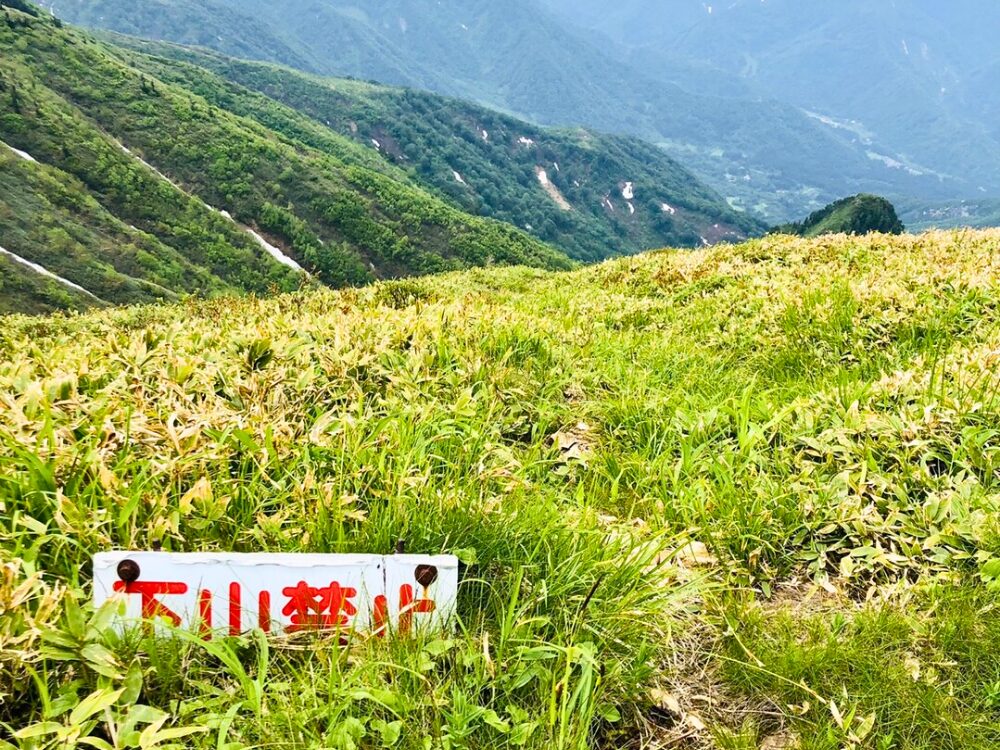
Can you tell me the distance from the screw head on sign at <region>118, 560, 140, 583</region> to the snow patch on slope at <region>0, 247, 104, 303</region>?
12344cm

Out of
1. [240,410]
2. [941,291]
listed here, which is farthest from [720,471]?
[941,291]

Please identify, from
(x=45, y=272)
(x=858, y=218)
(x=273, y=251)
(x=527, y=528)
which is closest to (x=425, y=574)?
(x=527, y=528)

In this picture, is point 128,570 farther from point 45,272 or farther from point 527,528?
point 45,272

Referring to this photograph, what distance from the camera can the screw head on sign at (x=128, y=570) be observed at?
2.30 m

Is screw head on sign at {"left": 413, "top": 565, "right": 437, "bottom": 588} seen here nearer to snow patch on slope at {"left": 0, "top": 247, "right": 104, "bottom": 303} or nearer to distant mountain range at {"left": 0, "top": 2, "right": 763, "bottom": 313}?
distant mountain range at {"left": 0, "top": 2, "right": 763, "bottom": 313}

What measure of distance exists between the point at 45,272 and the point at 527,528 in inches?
5077

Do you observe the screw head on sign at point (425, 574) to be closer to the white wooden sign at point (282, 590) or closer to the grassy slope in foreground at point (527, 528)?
the white wooden sign at point (282, 590)

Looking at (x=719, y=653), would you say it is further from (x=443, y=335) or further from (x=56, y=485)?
Answer: (x=443, y=335)

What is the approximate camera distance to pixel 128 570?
2.30 metres

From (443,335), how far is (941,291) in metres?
6.02

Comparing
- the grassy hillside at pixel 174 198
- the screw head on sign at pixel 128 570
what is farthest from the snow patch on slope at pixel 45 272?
the screw head on sign at pixel 128 570

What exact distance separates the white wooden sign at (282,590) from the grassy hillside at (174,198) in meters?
123

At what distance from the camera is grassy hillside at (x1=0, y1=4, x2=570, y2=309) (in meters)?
118

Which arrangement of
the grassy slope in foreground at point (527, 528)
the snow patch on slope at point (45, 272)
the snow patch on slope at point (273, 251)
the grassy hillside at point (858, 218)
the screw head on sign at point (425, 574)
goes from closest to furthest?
the grassy slope in foreground at point (527, 528) → the screw head on sign at point (425, 574) → the snow patch on slope at point (45, 272) → the grassy hillside at point (858, 218) → the snow patch on slope at point (273, 251)
